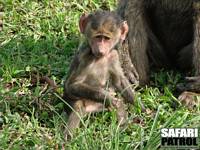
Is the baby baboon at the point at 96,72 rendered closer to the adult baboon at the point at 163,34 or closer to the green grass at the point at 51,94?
the green grass at the point at 51,94

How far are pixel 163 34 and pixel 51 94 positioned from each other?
61.7 inches

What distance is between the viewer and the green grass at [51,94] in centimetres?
533

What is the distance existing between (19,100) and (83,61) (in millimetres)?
851

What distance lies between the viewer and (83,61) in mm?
5789

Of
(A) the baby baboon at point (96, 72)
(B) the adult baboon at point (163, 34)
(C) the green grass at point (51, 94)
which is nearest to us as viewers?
(C) the green grass at point (51, 94)

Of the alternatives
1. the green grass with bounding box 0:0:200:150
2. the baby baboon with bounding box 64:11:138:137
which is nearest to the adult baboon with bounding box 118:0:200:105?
the green grass with bounding box 0:0:200:150

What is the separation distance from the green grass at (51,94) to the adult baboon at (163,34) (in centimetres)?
19

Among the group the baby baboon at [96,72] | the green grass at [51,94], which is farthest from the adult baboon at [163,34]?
the baby baboon at [96,72]

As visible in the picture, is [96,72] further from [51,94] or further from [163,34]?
[163,34]

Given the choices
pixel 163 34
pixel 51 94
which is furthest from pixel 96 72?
pixel 163 34

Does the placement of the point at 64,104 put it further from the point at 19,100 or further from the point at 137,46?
the point at 137,46

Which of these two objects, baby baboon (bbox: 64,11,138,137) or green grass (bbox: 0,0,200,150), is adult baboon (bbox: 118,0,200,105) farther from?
baby baboon (bbox: 64,11,138,137)

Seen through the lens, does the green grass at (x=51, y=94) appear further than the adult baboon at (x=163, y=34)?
No

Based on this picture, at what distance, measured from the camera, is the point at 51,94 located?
6387 mm
